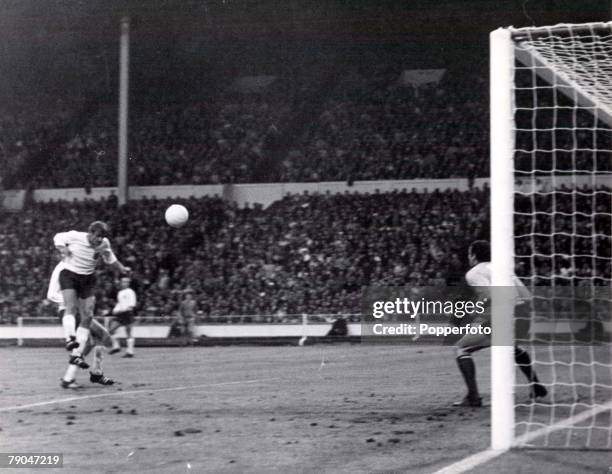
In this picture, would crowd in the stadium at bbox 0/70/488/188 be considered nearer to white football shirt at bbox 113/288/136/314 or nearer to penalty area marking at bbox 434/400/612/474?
white football shirt at bbox 113/288/136/314

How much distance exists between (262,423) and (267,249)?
21.2 meters

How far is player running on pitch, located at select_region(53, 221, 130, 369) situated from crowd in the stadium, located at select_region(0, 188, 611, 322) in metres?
14.4

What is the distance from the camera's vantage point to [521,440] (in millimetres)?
6461

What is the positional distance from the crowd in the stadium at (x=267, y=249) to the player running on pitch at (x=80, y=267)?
14361mm

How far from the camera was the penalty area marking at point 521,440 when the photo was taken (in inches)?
213

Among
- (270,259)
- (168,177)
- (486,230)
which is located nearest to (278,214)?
(270,259)

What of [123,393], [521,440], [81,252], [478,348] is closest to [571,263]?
[478,348]

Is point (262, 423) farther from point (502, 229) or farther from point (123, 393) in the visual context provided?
point (123, 393)

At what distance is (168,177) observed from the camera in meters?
32.7

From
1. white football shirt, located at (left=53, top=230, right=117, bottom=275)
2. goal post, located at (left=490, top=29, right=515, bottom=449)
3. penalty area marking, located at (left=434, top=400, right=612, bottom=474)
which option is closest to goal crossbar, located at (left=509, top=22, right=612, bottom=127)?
goal post, located at (left=490, top=29, right=515, bottom=449)

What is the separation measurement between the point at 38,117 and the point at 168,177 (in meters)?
7.63

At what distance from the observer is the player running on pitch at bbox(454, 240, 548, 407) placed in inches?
349

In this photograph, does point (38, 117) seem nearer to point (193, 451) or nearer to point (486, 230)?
point (486, 230)

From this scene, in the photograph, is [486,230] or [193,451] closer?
[193,451]
